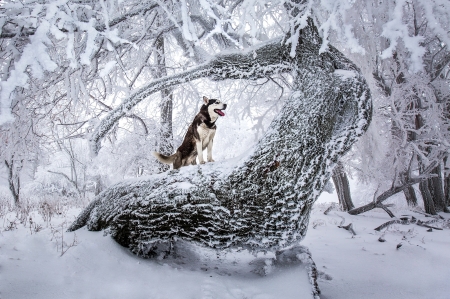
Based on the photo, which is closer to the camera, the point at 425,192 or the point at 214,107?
the point at 214,107

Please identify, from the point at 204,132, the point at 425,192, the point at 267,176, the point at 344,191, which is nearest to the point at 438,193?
the point at 425,192

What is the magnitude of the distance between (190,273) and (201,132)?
1.44m

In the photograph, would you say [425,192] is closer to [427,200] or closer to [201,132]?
[427,200]

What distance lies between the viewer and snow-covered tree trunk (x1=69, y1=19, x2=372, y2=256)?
1.92 metres

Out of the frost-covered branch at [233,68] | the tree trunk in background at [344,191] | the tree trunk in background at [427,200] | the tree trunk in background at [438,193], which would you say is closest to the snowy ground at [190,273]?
the frost-covered branch at [233,68]

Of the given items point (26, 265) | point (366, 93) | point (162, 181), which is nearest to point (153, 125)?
point (162, 181)

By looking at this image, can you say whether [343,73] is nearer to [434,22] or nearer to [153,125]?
[434,22]

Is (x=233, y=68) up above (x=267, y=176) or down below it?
above

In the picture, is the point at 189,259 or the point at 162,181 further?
the point at 189,259

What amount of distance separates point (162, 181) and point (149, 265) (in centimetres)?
76

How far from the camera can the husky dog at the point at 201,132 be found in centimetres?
253

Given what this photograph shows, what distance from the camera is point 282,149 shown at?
1967 millimetres

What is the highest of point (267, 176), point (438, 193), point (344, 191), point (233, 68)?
point (233, 68)

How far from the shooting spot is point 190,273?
2.06 meters
